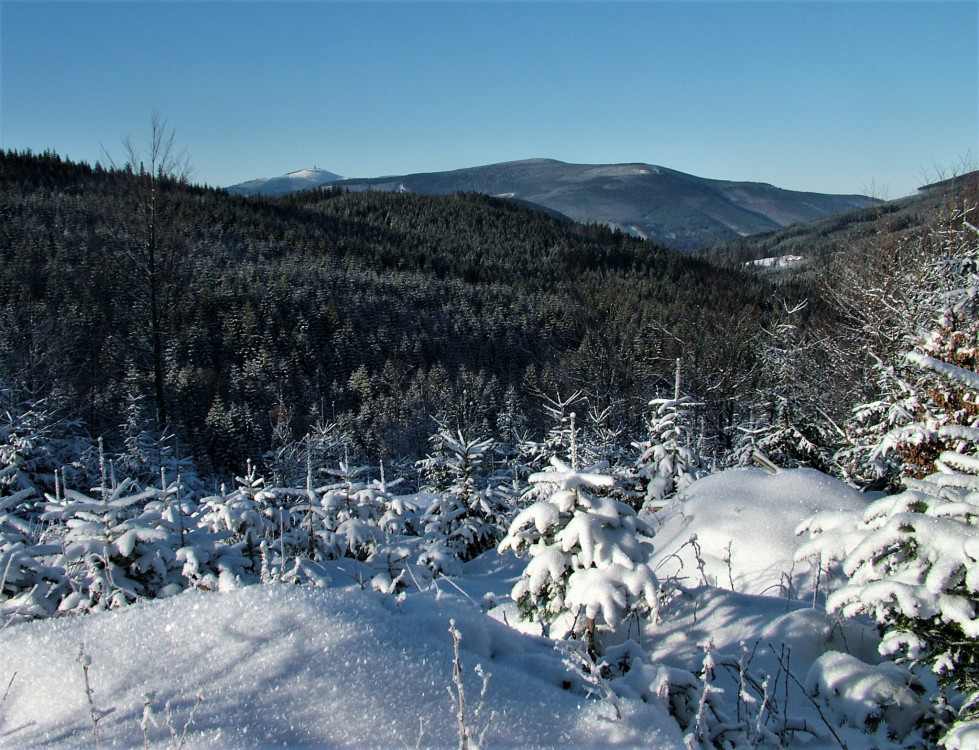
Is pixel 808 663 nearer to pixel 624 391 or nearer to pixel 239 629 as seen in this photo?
pixel 239 629

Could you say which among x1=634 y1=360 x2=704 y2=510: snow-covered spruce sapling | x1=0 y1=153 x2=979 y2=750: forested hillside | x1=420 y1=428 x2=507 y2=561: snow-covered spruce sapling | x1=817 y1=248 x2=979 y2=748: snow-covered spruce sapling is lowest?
x1=420 y1=428 x2=507 y2=561: snow-covered spruce sapling

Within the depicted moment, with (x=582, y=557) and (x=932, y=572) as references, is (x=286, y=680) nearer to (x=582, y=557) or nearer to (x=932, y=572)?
(x=582, y=557)

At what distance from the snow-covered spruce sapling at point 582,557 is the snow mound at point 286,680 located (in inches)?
14.8

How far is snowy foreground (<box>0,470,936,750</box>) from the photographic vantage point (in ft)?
5.49

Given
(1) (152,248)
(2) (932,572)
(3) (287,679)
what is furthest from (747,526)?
(1) (152,248)

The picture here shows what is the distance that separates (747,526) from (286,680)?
13.5 ft

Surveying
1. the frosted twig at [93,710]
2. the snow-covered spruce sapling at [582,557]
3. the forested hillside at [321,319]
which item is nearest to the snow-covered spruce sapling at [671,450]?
the forested hillside at [321,319]

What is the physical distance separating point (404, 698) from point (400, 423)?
5480cm

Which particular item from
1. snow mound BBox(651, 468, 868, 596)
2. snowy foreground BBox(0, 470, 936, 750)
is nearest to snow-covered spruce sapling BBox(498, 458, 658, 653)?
snowy foreground BBox(0, 470, 936, 750)

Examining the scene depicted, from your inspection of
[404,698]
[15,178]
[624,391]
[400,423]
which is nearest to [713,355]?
[624,391]

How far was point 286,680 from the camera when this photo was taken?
5.94 feet

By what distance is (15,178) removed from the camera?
99.2 metres

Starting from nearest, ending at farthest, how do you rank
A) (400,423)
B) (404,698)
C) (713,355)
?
(404,698) < (713,355) < (400,423)

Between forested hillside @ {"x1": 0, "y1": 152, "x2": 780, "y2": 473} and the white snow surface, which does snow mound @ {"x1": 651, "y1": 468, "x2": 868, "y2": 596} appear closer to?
the white snow surface
